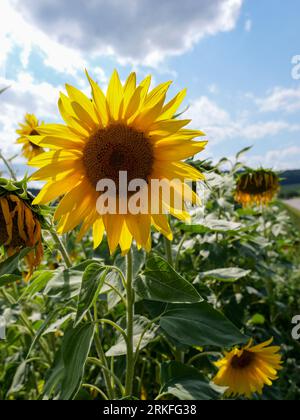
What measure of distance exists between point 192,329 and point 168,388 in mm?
318

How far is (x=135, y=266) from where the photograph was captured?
150 centimetres

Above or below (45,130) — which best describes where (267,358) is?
below

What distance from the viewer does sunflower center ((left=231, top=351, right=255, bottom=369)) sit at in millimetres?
2115

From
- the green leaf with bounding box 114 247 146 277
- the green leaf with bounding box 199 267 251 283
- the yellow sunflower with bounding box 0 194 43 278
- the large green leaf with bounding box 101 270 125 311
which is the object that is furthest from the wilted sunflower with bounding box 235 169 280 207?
the yellow sunflower with bounding box 0 194 43 278

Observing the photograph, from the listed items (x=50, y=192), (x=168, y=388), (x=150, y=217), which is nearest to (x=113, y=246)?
(x=150, y=217)

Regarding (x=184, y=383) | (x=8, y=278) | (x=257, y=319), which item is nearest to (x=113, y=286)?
(x=8, y=278)

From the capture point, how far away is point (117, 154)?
141 cm

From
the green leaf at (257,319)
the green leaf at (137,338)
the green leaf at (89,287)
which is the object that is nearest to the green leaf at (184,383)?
the green leaf at (137,338)

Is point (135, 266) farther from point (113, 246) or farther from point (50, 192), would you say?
point (50, 192)

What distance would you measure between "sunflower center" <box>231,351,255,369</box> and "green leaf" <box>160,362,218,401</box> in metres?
0.56

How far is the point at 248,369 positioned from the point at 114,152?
145 centimetres

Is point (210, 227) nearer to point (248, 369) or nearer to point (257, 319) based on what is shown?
point (248, 369)

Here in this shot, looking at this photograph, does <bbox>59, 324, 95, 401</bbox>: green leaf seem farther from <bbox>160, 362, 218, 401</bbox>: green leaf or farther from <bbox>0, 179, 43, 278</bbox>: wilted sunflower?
<bbox>160, 362, 218, 401</bbox>: green leaf

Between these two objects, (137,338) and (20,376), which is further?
(20,376)
